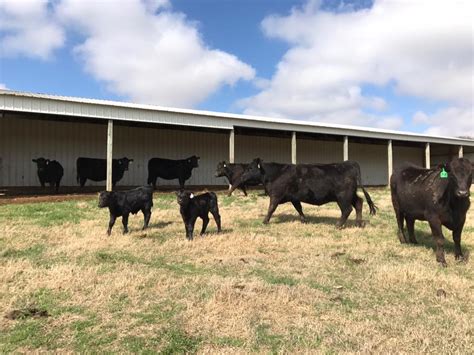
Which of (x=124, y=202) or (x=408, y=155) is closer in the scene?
(x=124, y=202)

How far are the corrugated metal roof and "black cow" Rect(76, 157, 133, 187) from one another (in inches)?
107

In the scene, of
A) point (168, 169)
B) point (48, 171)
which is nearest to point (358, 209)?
point (168, 169)

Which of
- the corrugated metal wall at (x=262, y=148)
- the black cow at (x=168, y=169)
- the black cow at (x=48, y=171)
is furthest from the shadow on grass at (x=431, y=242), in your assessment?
the corrugated metal wall at (x=262, y=148)

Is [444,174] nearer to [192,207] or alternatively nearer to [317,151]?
[192,207]

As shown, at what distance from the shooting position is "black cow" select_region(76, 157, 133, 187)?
59.4 ft

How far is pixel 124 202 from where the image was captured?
336 inches

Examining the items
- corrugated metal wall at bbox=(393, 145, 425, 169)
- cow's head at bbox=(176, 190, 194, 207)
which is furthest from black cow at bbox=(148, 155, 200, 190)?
corrugated metal wall at bbox=(393, 145, 425, 169)

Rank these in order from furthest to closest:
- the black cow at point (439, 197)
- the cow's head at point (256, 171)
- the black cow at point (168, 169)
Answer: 1. the black cow at point (168, 169)
2. the cow's head at point (256, 171)
3. the black cow at point (439, 197)

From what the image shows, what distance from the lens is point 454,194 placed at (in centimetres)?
641

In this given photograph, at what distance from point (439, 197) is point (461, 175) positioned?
62 centimetres

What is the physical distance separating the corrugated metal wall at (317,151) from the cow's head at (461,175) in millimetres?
20303

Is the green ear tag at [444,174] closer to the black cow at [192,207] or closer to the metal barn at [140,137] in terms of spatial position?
the black cow at [192,207]

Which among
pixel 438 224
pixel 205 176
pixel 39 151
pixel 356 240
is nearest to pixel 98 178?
pixel 39 151

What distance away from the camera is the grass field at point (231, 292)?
11.7 ft
